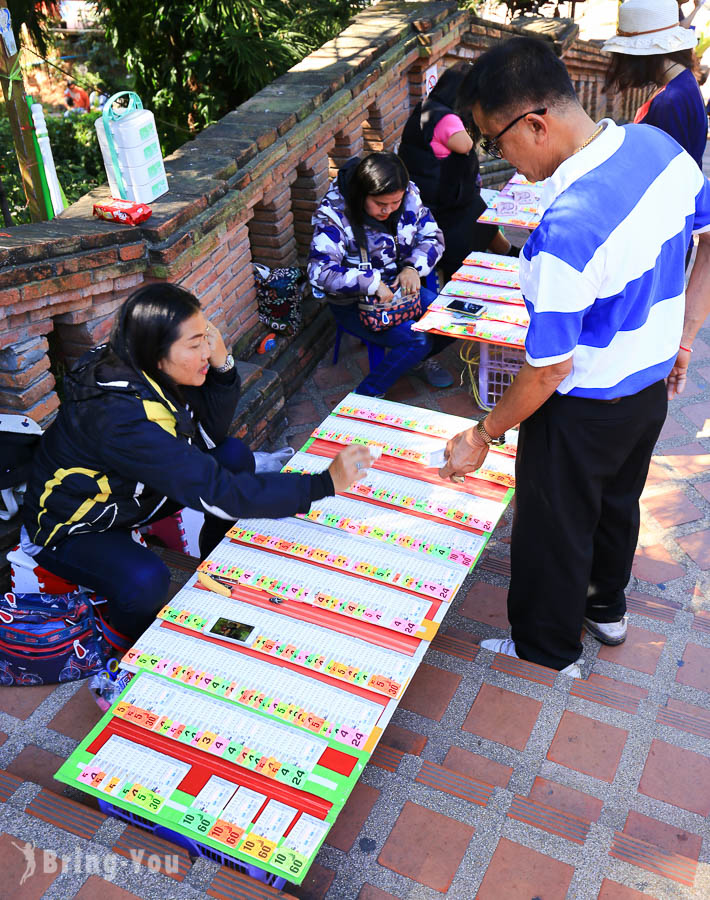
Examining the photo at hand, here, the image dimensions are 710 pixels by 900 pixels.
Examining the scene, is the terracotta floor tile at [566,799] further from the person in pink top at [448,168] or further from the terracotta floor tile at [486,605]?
the person in pink top at [448,168]

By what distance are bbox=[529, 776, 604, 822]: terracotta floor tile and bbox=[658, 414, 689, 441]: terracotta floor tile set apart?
93.2 inches

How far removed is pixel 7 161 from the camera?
9.28 meters

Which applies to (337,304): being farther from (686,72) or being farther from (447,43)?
(447,43)

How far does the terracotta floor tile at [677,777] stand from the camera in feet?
8.16

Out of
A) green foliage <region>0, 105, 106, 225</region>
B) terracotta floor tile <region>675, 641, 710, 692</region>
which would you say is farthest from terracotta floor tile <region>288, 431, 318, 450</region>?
green foliage <region>0, 105, 106, 225</region>

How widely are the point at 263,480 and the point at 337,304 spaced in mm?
2084

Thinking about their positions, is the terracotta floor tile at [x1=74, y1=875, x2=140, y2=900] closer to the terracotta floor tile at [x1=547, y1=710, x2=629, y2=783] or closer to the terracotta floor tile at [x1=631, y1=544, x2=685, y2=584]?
the terracotta floor tile at [x1=547, y1=710, x2=629, y2=783]

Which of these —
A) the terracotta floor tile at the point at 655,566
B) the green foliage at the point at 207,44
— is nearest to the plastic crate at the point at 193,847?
the terracotta floor tile at the point at 655,566

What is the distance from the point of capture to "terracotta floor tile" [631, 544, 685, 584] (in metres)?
3.46

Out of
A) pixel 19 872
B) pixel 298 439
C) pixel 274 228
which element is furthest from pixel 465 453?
pixel 274 228

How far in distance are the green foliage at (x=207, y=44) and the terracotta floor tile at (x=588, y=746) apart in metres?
6.08

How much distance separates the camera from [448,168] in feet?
16.6

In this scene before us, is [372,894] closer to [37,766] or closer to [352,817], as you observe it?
[352,817]

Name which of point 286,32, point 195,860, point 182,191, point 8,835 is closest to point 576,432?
point 195,860
